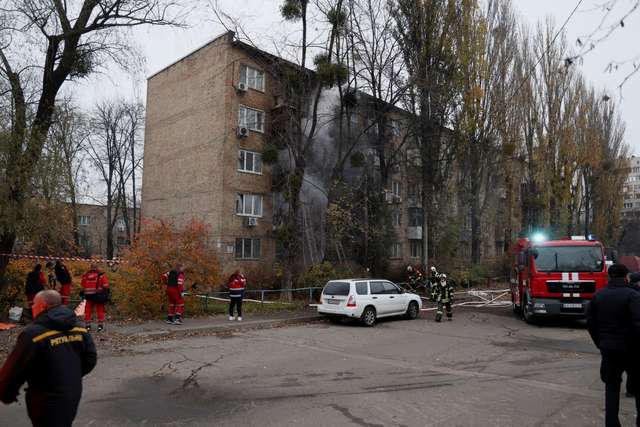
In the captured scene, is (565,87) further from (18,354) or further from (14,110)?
(18,354)

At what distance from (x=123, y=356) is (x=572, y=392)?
8239 mm

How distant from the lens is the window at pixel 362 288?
48.4 feet

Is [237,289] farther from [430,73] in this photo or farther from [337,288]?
[430,73]

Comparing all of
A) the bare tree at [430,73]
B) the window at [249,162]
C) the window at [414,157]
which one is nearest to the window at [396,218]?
the bare tree at [430,73]

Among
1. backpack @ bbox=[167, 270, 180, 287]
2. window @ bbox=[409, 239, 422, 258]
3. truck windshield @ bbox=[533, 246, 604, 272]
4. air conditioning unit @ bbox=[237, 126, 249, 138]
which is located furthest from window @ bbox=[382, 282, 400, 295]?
window @ bbox=[409, 239, 422, 258]

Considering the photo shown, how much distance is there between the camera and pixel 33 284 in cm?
1238

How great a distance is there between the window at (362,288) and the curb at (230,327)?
2247 millimetres

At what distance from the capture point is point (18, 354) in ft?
11.6

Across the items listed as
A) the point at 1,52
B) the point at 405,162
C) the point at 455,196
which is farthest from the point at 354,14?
the point at 1,52

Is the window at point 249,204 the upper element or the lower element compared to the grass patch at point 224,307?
upper

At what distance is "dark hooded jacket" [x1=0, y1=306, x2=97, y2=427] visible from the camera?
353 centimetres

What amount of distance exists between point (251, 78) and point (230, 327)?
18.3 metres

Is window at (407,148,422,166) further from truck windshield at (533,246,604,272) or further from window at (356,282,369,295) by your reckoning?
window at (356,282,369,295)

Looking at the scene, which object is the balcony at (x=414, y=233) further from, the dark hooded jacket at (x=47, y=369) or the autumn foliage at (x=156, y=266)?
the dark hooded jacket at (x=47, y=369)
